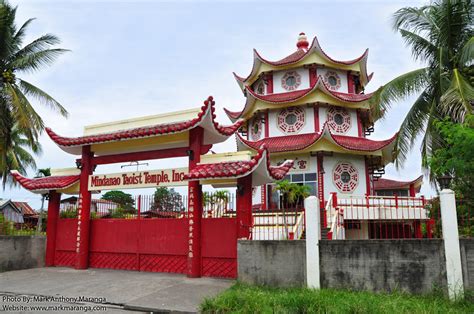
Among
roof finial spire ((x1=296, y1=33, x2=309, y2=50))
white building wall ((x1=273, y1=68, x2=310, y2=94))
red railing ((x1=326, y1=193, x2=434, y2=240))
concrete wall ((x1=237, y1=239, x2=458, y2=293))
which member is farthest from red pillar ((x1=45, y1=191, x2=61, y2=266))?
roof finial spire ((x1=296, y1=33, x2=309, y2=50))

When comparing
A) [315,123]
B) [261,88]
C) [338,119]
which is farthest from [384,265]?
[261,88]

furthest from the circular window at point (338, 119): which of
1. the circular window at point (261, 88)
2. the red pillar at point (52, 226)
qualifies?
the red pillar at point (52, 226)

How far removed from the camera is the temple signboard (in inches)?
467

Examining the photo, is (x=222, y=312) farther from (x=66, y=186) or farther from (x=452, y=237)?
(x=66, y=186)

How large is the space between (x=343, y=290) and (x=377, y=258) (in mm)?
1034

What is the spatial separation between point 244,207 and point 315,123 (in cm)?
1061

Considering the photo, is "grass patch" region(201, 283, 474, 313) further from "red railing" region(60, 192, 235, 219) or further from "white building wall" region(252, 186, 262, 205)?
"white building wall" region(252, 186, 262, 205)

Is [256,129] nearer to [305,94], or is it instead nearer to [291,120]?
[291,120]

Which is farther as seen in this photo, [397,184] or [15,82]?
[397,184]

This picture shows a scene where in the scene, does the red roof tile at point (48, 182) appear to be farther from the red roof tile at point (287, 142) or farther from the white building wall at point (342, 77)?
the white building wall at point (342, 77)

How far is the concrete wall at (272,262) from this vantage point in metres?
9.37

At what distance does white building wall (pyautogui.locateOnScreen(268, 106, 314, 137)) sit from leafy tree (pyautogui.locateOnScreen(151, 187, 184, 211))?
384 inches

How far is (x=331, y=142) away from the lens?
1842cm

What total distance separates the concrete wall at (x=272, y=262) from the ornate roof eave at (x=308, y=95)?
11701 mm
